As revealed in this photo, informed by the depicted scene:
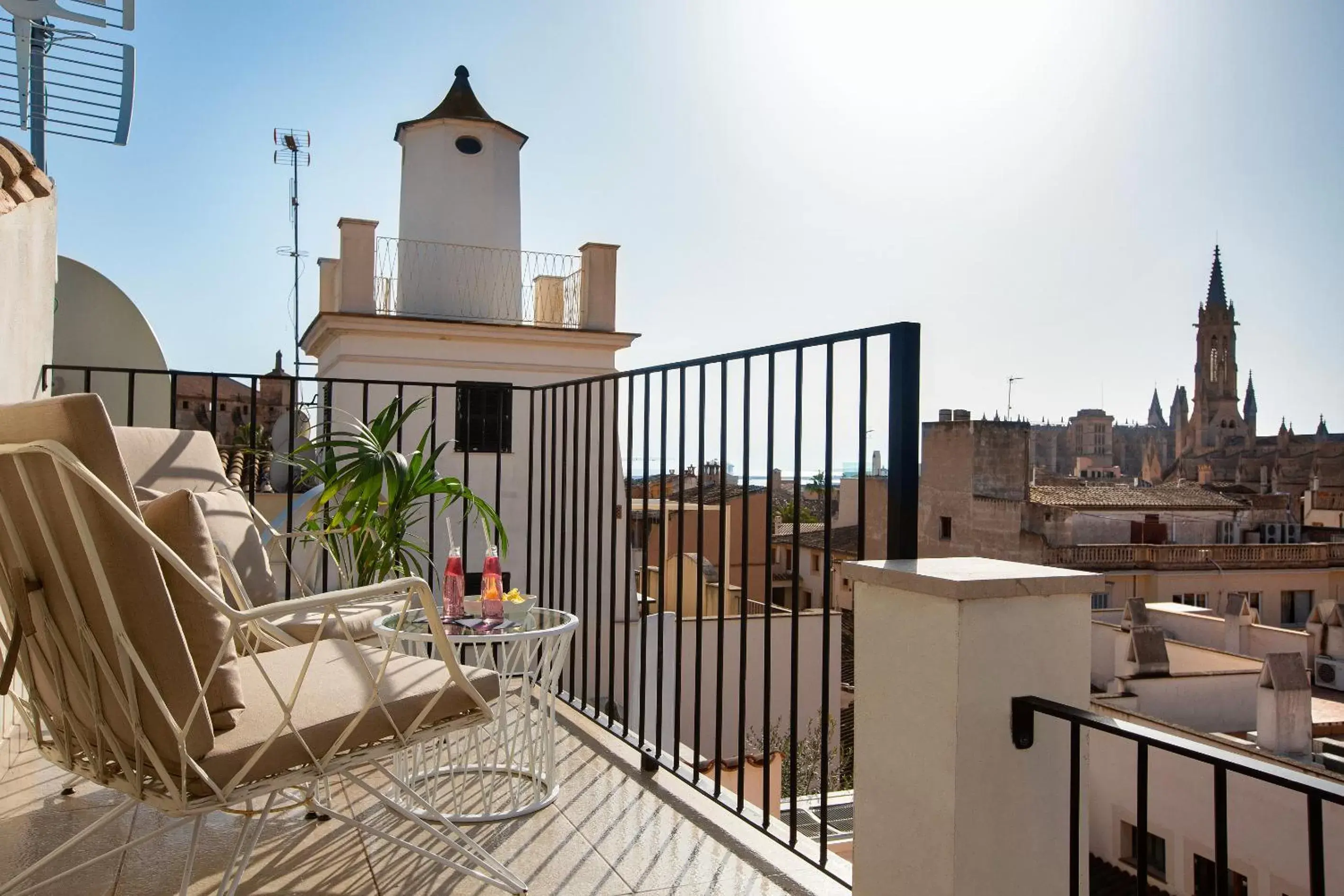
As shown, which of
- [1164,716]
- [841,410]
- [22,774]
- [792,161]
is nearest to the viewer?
[841,410]

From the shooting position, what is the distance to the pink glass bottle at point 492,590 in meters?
2.34

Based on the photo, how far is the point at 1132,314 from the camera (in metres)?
54.0

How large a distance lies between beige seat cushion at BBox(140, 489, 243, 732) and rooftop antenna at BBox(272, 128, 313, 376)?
46.8 feet

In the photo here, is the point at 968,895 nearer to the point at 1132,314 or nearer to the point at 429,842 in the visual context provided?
the point at 429,842

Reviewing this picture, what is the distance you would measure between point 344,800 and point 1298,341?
6608 cm

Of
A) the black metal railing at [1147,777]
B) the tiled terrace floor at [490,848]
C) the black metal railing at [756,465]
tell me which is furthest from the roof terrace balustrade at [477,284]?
the black metal railing at [1147,777]

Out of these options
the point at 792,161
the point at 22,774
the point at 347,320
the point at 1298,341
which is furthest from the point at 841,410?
the point at 1298,341

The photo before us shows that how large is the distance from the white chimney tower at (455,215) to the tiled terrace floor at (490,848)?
12.4m

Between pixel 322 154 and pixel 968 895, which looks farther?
pixel 322 154

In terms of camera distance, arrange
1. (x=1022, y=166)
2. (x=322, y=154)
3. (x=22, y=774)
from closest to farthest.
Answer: (x=22, y=774), (x=322, y=154), (x=1022, y=166)

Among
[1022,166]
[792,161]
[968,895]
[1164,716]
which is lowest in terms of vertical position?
[1164,716]

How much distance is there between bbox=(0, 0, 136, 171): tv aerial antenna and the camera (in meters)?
3.96

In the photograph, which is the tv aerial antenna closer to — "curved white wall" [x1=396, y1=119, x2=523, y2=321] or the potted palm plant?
the potted palm plant

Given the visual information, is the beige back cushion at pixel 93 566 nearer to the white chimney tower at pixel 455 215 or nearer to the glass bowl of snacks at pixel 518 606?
the glass bowl of snacks at pixel 518 606
